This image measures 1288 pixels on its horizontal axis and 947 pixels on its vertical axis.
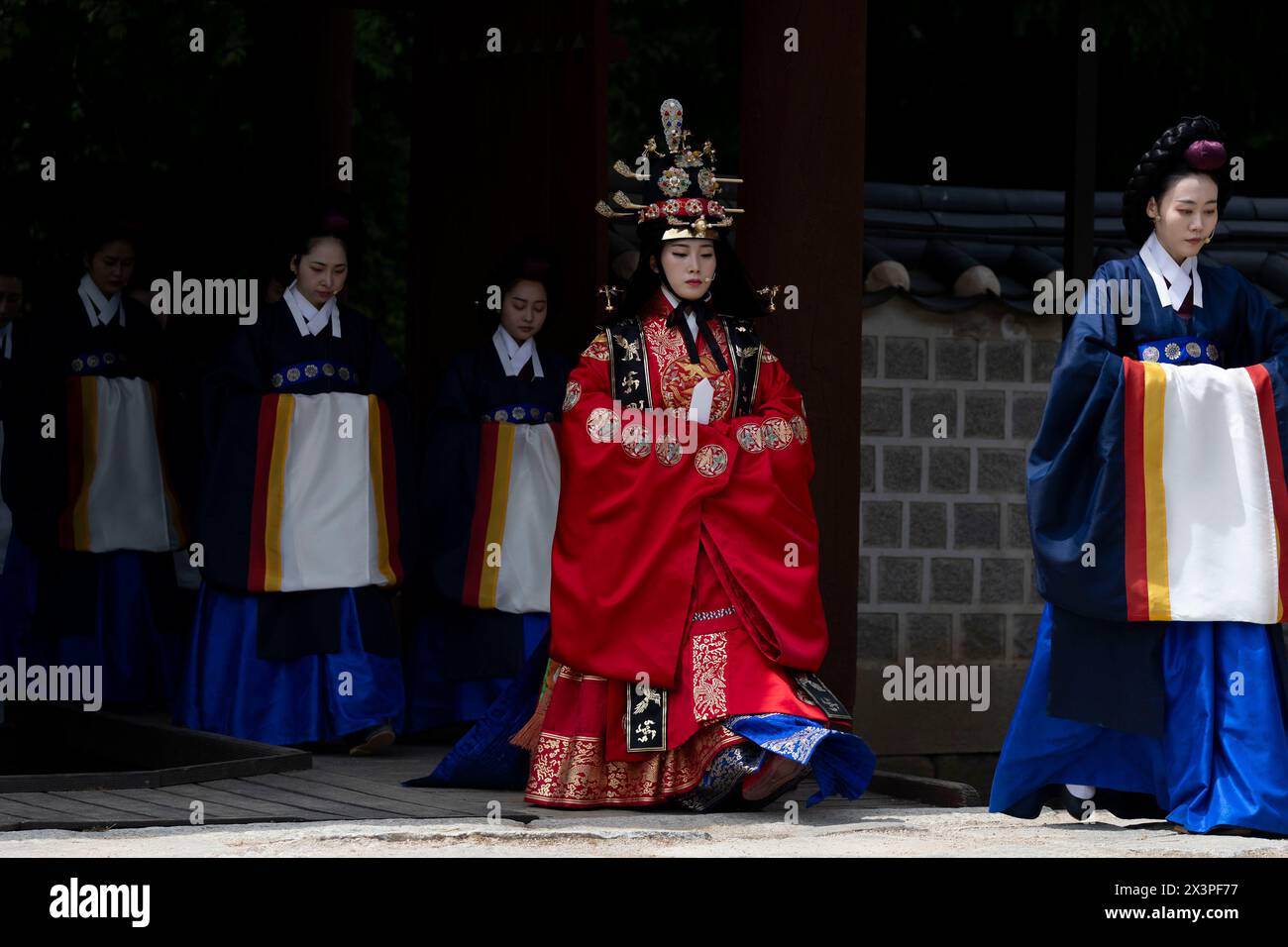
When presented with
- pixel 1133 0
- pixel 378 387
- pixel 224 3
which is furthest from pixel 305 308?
pixel 1133 0

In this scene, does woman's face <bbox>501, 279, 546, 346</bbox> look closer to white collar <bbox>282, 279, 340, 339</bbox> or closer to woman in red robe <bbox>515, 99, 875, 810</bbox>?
white collar <bbox>282, 279, 340, 339</bbox>

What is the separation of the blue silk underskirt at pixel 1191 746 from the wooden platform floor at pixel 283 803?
1.58 ft

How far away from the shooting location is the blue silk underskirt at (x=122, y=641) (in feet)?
30.6

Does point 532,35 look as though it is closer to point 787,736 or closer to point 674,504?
point 674,504

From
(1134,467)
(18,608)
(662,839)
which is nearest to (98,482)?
(18,608)

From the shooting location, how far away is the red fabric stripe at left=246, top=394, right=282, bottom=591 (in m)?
8.27

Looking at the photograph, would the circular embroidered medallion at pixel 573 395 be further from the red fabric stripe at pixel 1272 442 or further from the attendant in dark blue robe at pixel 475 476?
the red fabric stripe at pixel 1272 442

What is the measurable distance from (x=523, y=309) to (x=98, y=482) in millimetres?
1817

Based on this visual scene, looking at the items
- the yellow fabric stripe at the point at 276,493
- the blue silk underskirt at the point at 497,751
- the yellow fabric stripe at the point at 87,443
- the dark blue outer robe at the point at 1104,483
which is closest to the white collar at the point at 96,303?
the yellow fabric stripe at the point at 87,443

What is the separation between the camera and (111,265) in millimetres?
9188

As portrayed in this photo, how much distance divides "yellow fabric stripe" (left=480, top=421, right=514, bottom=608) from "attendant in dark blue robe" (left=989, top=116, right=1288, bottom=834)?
2.43m

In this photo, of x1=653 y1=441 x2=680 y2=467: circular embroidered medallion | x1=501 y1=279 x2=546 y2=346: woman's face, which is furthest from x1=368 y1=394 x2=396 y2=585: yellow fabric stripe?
x1=653 y1=441 x2=680 y2=467: circular embroidered medallion

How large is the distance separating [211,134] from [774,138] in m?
7.18

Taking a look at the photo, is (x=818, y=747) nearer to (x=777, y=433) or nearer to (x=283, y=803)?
(x=777, y=433)
